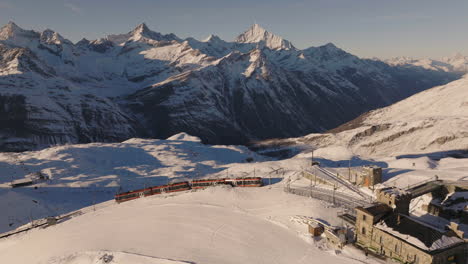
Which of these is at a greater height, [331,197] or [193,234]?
[331,197]

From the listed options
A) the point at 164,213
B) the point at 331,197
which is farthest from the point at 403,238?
the point at 164,213

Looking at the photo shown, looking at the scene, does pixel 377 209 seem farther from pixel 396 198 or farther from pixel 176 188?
pixel 176 188

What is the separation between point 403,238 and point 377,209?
6.00 m

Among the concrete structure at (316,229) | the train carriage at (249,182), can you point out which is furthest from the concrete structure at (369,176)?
the concrete structure at (316,229)

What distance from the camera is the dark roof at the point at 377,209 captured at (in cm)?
4806

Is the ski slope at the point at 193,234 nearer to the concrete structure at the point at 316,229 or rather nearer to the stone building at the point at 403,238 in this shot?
the concrete structure at the point at 316,229

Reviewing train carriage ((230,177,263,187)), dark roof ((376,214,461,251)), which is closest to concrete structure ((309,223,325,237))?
dark roof ((376,214,461,251))

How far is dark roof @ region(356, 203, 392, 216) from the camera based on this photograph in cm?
4806

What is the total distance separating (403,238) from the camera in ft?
144

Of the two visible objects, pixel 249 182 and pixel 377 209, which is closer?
pixel 377 209

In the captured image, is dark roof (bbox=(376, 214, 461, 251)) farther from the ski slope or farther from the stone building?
the ski slope

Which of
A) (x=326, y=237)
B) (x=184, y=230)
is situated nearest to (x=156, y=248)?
(x=184, y=230)

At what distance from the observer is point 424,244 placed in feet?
138

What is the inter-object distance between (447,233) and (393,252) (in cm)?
788
